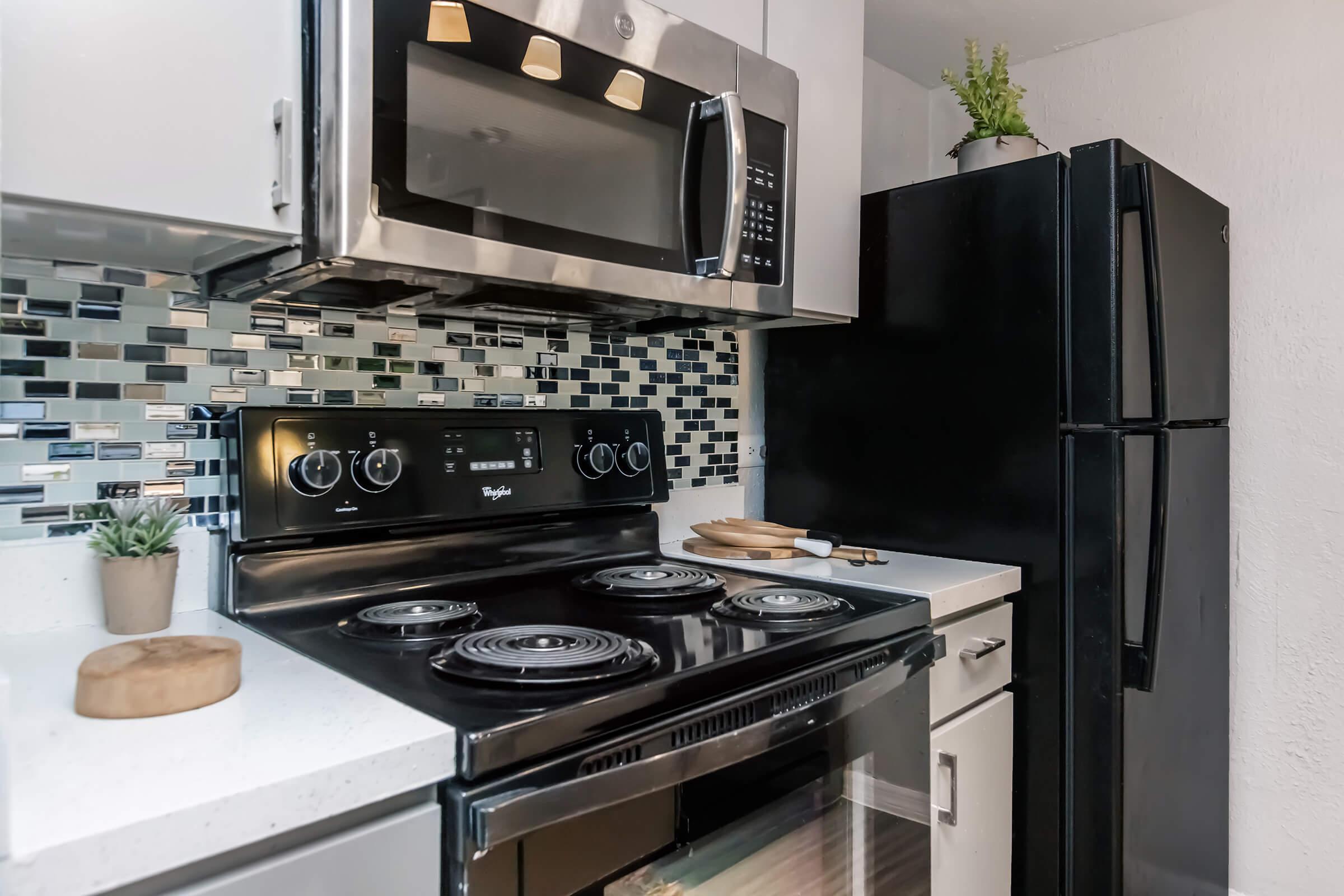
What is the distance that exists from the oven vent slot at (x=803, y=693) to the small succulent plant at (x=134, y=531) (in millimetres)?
748

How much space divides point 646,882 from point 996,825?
904mm

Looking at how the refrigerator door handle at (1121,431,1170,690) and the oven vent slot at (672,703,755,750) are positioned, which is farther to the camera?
the refrigerator door handle at (1121,431,1170,690)

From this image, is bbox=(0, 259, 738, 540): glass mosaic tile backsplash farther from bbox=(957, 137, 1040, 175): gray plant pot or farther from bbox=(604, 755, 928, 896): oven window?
bbox=(957, 137, 1040, 175): gray plant pot

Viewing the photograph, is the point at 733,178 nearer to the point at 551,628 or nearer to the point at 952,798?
the point at 551,628

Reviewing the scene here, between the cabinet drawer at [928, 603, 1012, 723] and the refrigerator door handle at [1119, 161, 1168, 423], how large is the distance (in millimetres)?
463

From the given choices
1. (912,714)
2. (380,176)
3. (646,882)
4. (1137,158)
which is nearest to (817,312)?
(1137,158)

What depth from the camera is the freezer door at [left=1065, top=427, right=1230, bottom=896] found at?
150cm

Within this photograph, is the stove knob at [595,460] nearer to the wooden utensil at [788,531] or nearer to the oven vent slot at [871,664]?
the wooden utensil at [788,531]

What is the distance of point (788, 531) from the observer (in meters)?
1.73

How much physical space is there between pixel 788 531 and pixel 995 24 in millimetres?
1324

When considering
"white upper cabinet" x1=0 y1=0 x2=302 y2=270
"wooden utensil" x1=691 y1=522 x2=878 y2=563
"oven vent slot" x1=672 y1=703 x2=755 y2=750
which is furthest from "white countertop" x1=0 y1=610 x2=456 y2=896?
"wooden utensil" x1=691 y1=522 x2=878 y2=563

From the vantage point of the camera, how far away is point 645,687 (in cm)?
85

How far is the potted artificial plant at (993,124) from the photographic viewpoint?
1.75 metres

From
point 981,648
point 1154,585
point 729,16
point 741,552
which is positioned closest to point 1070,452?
point 1154,585
